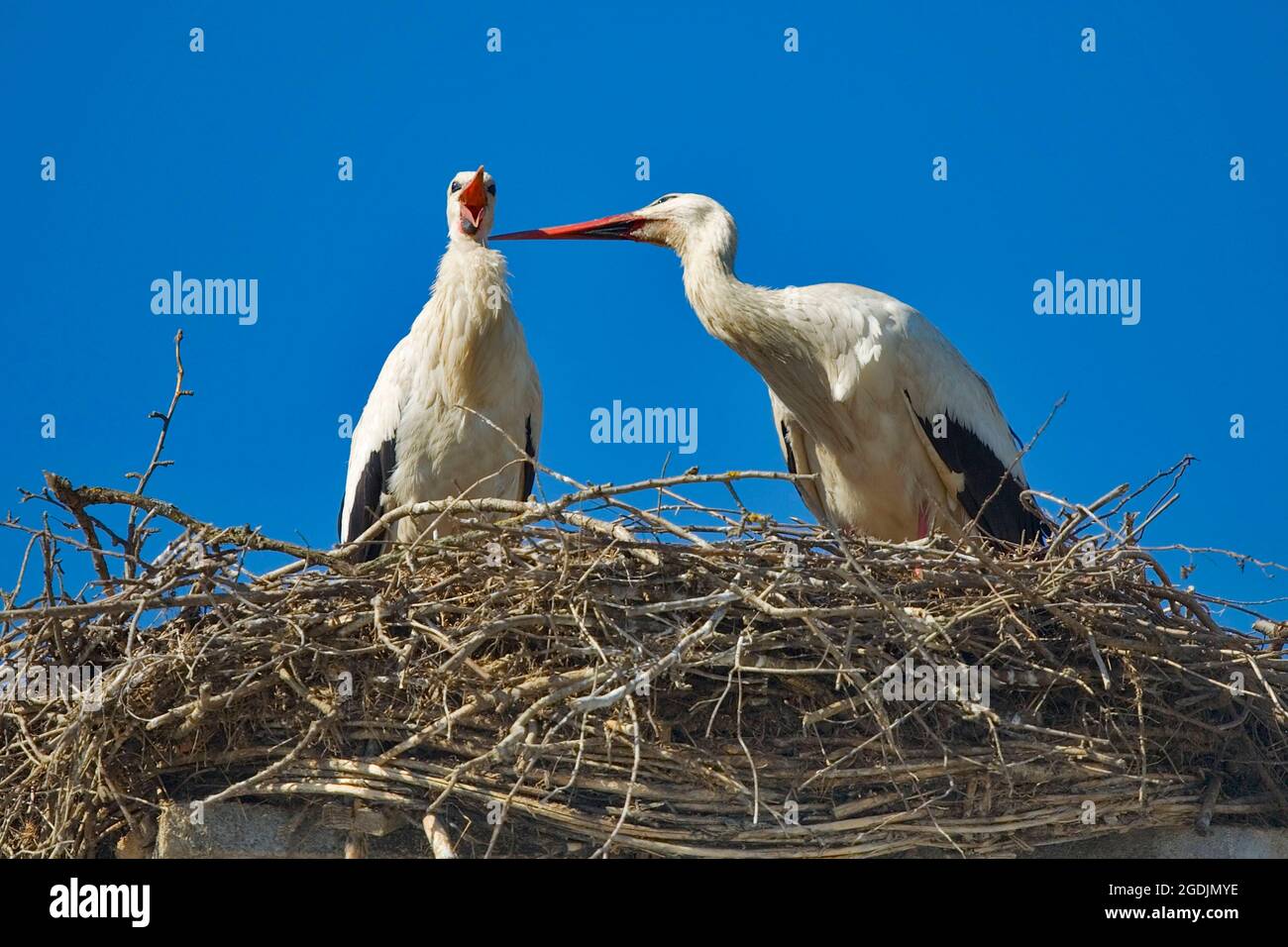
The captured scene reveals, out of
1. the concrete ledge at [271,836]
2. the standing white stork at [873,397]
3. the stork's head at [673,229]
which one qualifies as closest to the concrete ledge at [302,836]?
the concrete ledge at [271,836]

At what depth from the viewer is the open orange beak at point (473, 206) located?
258 inches

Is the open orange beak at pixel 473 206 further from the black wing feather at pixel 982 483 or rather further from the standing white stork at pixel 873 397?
the black wing feather at pixel 982 483

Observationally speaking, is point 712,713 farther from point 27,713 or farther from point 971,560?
point 27,713

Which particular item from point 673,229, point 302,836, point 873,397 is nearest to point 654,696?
point 302,836

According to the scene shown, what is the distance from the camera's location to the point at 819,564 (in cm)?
449

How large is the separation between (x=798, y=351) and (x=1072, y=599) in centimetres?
177

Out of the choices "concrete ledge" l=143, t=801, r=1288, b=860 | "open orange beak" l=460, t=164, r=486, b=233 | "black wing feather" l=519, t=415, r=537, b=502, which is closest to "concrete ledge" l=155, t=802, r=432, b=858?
"concrete ledge" l=143, t=801, r=1288, b=860

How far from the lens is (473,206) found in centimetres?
657

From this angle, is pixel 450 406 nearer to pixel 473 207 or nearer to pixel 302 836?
pixel 473 207

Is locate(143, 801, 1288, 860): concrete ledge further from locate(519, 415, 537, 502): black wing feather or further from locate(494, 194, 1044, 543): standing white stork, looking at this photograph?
locate(519, 415, 537, 502): black wing feather

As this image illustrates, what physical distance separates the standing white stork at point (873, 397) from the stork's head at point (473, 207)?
842 mm

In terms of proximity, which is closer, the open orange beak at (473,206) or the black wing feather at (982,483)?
the black wing feather at (982,483)

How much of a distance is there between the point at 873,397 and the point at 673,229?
3.75 feet
